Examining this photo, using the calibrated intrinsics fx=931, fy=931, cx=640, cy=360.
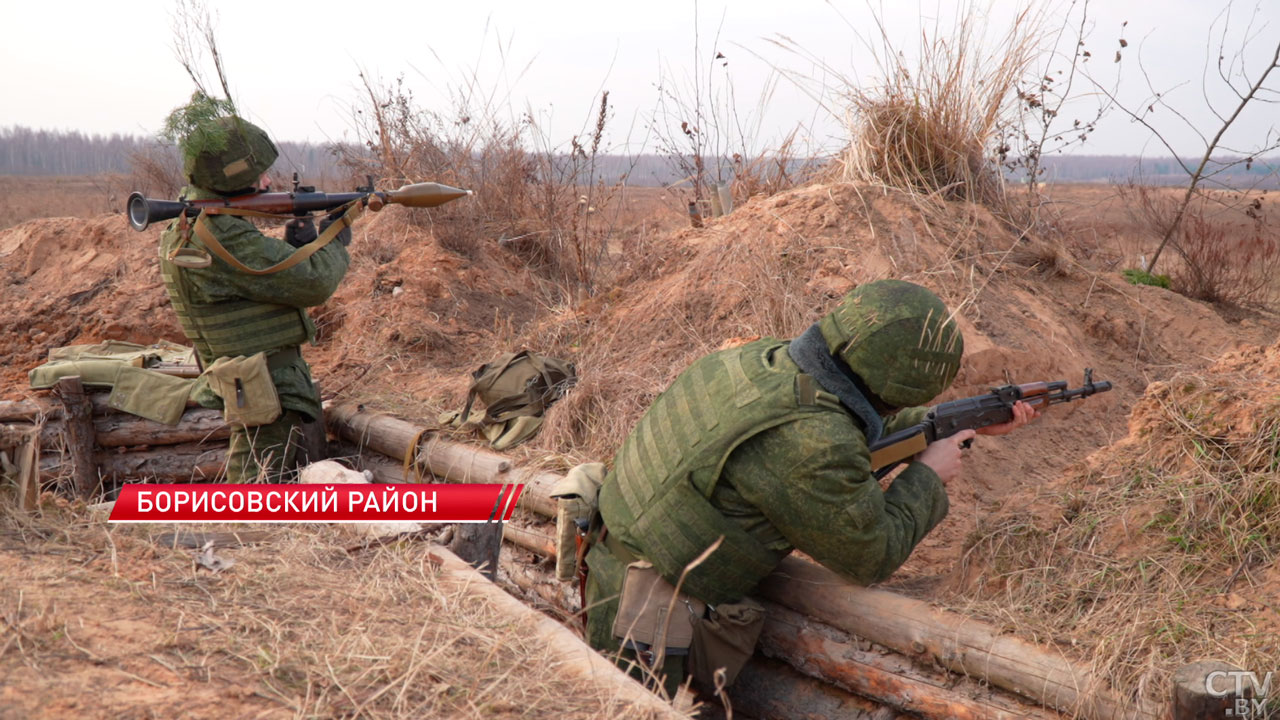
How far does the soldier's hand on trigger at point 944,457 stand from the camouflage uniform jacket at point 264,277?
10.2 feet

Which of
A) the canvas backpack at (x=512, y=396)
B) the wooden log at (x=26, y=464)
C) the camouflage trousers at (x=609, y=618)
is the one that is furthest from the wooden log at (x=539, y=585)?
the wooden log at (x=26, y=464)

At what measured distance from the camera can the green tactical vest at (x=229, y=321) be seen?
459 cm

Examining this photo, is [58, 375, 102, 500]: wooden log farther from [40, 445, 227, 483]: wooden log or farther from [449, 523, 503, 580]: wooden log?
[449, 523, 503, 580]: wooden log

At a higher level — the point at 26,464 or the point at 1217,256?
the point at 1217,256

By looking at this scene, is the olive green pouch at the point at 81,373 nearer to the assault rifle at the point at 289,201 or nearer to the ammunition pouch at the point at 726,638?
the assault rifle at the point at 289,201

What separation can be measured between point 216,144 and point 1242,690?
4.49m

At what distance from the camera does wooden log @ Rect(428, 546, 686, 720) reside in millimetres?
2271

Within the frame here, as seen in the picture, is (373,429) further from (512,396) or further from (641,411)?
(641,411)

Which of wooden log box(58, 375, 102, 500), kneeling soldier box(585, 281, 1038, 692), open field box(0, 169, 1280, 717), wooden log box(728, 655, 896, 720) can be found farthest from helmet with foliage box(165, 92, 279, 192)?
wooden log box(728, 655, 896, 720)

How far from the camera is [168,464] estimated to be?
5234 mm

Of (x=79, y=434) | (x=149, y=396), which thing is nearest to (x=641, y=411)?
(x=149, y=396)

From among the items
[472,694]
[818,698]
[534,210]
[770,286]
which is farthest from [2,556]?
[534,210]

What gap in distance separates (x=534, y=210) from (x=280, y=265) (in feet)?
13.9

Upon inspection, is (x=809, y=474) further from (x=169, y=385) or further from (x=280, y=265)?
(x=169, y=385)
